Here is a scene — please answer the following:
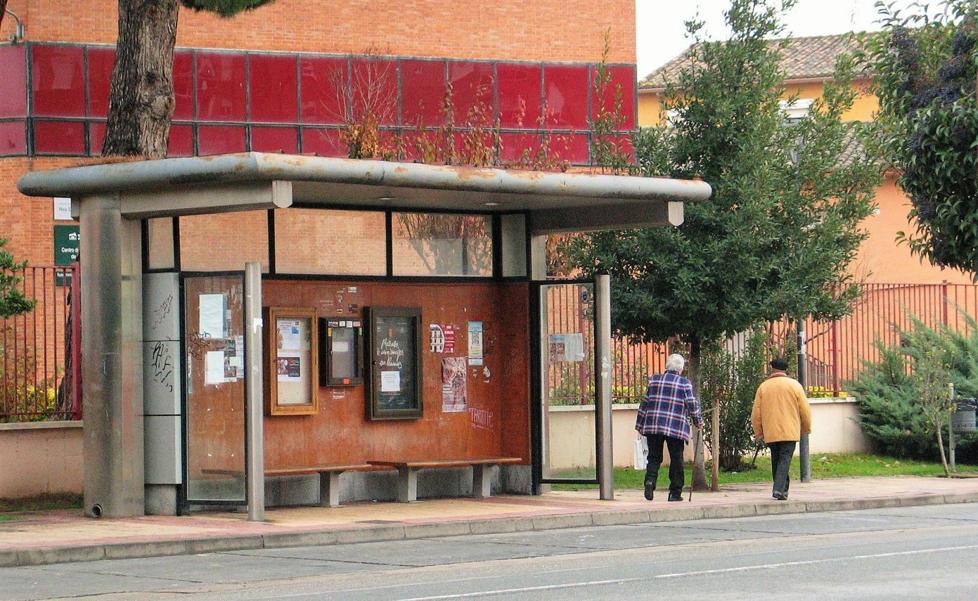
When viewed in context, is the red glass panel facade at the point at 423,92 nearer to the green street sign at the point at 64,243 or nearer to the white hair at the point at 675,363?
the green street sign at the point at 64,243

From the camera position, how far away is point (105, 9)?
34.1 metres

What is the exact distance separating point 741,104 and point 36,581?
35.6 feet

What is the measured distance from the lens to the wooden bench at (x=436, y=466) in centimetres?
1870

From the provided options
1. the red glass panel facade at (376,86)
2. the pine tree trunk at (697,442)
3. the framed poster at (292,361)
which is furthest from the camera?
the red glass panel facade at (376,86)

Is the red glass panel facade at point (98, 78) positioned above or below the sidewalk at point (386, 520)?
above

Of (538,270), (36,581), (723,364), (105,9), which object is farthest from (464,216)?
(105,9)

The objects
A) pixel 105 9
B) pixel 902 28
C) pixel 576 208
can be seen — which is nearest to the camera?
pixel 902 28

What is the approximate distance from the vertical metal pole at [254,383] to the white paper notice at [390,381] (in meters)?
2.58

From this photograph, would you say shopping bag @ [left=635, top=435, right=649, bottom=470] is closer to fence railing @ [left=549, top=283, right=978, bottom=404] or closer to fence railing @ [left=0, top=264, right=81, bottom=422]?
fence railing @ [left=549, top=283, right=978, bottom=404]

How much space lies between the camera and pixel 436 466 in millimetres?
18781

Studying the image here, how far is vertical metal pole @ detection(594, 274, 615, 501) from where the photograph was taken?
1911 centimetres

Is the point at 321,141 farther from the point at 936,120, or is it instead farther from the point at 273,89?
the point at 936,120

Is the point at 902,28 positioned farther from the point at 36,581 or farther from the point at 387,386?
the point at 36,581

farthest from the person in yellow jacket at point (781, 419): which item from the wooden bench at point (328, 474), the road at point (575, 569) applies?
the wooden bench at point (328, 474)
